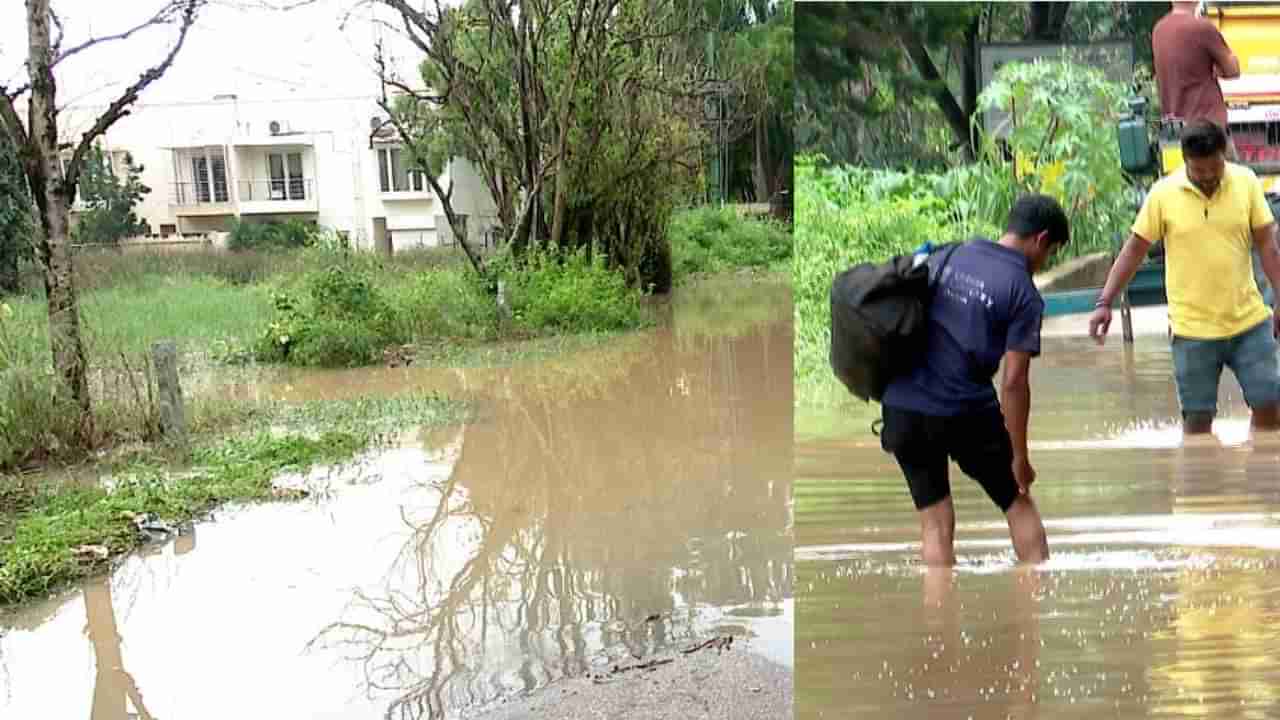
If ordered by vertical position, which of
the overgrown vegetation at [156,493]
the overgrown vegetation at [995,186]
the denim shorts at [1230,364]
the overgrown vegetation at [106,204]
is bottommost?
the overgrown vegetation at [156,493]

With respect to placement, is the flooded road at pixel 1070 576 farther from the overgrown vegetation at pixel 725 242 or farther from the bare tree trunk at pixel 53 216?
the overgrown vegetation at pixel 725 242

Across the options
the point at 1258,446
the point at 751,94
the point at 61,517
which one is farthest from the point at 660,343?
the point at 1258,446

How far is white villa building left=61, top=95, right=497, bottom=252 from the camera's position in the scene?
26.5 meters

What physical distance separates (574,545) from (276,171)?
24.6 m

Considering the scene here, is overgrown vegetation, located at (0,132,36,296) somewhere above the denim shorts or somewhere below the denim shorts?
above

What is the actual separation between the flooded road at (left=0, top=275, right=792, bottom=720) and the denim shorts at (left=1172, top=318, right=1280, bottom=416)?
6.72ft

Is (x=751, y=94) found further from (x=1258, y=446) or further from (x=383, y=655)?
(x=1258, y=446)

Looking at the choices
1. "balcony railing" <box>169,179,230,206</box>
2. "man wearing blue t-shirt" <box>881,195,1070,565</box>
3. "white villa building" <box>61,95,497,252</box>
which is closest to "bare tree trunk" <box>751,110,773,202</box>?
"white villa building" <box>61,95,497,252</box>

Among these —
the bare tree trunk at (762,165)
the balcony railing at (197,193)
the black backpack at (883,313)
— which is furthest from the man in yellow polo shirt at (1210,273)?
the balcony railing at (197,193)

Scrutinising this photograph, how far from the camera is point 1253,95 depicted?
8.71 ft

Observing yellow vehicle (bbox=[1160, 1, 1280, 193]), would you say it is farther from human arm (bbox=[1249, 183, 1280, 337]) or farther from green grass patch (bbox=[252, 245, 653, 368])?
green grass patch (bbox=[252, 245, 653, 368])

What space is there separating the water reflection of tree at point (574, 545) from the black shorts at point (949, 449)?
2.12 m

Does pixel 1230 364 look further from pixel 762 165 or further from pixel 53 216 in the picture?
pixel 762 165

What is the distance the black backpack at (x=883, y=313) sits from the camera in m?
2.45
